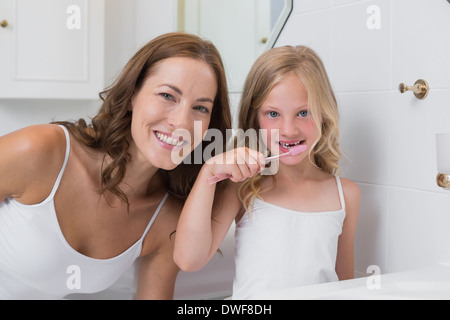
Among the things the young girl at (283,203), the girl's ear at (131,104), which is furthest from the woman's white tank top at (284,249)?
the girl's ear at (131,104)

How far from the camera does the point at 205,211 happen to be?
0.93 m

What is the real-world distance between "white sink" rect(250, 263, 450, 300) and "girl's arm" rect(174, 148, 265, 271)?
211 mm

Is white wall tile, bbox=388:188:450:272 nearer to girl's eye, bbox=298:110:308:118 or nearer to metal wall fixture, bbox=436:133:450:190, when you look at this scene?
metal wall fixture, bbox=436:133:450:190

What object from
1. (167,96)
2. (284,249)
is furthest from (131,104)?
(284,249)

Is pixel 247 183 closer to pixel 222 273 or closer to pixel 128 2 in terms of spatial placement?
pixel 222 273

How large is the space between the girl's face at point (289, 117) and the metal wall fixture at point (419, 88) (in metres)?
0.19

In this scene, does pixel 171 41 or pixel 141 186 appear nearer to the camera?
pixel 171 41

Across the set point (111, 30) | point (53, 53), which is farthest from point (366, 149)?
point (111, 30)

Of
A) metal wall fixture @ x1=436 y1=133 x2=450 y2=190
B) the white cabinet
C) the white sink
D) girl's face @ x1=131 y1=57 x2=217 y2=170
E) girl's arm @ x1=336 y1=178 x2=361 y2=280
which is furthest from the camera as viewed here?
the white cabinet

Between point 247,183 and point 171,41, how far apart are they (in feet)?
1.09

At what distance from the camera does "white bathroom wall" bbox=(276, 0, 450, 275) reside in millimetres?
984

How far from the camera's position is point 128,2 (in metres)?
2.59

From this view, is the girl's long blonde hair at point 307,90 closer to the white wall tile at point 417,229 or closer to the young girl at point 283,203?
the young girl at point 283,203

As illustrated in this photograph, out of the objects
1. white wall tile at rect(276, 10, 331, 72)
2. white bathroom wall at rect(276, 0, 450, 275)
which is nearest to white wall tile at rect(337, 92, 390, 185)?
white bathroom wall at rect(276, 0, 450, 275)
